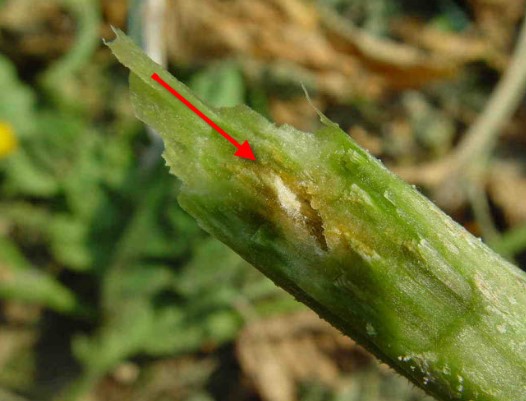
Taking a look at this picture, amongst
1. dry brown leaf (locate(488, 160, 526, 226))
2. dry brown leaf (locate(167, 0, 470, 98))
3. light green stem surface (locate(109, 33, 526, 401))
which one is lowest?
dry brown leaf (locate(488, 160, 526, 226))

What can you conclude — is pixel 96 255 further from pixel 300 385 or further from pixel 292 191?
pixel 292 191

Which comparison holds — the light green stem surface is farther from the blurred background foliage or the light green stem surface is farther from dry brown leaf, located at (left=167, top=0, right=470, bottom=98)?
dry brown leaf, located at (left=167, top=0, right=470, bottom=98)

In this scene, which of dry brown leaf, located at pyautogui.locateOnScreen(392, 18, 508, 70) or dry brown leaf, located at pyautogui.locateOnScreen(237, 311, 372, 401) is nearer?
dry brown leaf, located at pyautogui.locateOnScreen(237, 311, 372, 401)

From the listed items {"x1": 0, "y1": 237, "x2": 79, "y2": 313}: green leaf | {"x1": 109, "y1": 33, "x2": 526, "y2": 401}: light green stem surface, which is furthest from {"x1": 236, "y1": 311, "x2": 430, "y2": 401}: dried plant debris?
{"x1": 109, "y1": 33, "x2": 526, "y2": 401}: light green stem surface

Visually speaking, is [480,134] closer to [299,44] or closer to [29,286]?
[299,44]

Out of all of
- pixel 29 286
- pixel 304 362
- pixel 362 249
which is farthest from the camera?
pixel 304 362

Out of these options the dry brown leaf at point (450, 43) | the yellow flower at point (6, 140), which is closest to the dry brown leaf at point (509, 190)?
the dry brown leaf at point (450, 43)

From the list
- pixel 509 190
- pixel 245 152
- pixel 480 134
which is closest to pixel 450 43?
pixel 480 134

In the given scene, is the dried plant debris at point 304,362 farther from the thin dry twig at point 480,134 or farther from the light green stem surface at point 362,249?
the light green stem surface at point 362,249
